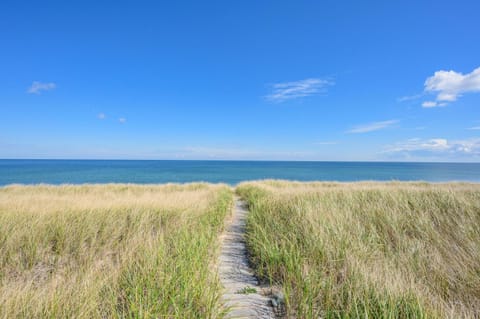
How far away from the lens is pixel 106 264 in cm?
340

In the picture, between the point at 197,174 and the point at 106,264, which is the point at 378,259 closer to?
the point at 106,264

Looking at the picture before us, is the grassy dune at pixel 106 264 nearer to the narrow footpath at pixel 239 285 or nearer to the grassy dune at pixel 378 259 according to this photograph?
the narrow footpath at pixel 239 285

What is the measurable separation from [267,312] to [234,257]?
5.95 feet

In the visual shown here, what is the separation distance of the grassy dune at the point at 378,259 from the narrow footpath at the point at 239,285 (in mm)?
265

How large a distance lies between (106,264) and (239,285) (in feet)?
7.51

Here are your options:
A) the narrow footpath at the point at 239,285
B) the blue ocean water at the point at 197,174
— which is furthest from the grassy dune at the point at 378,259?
the blue ocean water at the point at 197,174

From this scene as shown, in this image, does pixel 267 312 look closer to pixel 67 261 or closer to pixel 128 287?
pixel 128 287

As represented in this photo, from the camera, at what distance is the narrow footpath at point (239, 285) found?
95.7 inches

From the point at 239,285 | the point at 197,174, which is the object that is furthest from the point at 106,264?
the point at 197,174

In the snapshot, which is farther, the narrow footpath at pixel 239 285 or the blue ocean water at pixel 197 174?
the blue ocean water at pixel 197 174

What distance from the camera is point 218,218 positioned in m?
6.36

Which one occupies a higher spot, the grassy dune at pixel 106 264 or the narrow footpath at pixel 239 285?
the grassy dune at pixel 106 264

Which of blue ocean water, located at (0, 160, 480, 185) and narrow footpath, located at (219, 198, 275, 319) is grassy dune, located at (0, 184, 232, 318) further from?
blue ocean water, located at (0, 160, 480, 185)

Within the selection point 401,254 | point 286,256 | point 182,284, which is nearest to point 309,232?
point 286,256
